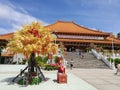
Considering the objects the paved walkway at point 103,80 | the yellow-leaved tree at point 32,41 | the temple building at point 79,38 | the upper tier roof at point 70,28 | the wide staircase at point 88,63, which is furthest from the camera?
the upper tier roof at point 70,28

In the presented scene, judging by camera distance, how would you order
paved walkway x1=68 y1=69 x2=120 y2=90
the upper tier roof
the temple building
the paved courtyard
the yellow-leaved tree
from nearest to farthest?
the paved courtyard
paved walkway x1=68 y1=69 x2=120 y2=90
the yellow-leaved tree
the temple building
the upper tier roof

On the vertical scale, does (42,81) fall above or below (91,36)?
Result: below

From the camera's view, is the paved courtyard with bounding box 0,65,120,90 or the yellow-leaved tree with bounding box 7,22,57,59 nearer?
the paved courtyard with bounding box 0,65,120,90

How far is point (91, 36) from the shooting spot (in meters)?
53.4

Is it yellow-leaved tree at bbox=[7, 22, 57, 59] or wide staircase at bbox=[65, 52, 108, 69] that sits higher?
yellow-leaved tree at bbox=[7, 22, 57, 59]

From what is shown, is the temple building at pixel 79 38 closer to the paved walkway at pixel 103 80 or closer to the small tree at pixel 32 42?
the paved walkway at pixel 103 80

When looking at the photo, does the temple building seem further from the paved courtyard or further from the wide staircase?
the paved courtyard

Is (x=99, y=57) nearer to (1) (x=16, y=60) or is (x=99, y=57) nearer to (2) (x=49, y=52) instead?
(1) (x=16, y=60)

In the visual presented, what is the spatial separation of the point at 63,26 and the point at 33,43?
44076mm

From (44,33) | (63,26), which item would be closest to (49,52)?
(44,33)

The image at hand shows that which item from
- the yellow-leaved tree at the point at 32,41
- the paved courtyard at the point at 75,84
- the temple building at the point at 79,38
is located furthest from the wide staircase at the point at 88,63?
the yellow-leaved tree at the point at 32,41

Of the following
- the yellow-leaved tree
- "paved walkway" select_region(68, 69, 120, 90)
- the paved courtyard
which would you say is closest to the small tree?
the yellow-leaved tree

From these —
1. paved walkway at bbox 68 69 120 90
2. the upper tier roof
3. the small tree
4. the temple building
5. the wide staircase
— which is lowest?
paved walkway at bbox 68 69 120 90

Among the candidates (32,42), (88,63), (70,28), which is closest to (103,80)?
(32,42)
